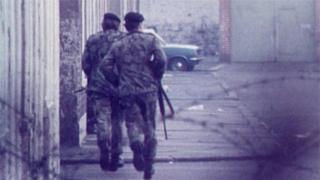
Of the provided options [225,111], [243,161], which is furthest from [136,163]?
[225,111]

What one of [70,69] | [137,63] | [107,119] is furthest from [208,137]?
[137,63]

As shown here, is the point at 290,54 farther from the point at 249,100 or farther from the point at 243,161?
the point at 243,161

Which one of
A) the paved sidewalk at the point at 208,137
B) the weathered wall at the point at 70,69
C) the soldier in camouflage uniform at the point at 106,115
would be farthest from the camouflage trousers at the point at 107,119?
the weathered wall at the point at 70,69

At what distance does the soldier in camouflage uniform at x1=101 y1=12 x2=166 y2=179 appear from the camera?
10453 mm

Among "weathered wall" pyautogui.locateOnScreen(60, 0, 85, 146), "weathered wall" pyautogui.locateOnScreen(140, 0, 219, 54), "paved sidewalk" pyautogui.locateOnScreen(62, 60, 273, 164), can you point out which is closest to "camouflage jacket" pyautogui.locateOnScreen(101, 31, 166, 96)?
"paved sidewalk" pyautogui.locateOnScreen(62, 60, 273, 164)

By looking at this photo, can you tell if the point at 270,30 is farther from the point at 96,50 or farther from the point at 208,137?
the point at 96,50

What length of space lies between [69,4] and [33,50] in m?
4.87

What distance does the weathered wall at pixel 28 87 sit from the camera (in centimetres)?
830

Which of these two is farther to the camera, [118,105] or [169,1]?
[169,1]

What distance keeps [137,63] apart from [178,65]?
25.6 m

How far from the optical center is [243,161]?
11477mm

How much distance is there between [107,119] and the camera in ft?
35.9

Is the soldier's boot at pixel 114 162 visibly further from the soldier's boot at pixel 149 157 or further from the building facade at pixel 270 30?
the building facade at pixel 270 30

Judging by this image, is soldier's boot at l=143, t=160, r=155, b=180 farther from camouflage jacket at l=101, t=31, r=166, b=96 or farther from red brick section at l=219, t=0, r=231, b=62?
red brick section at l=219, t=0, r=231, b=62
